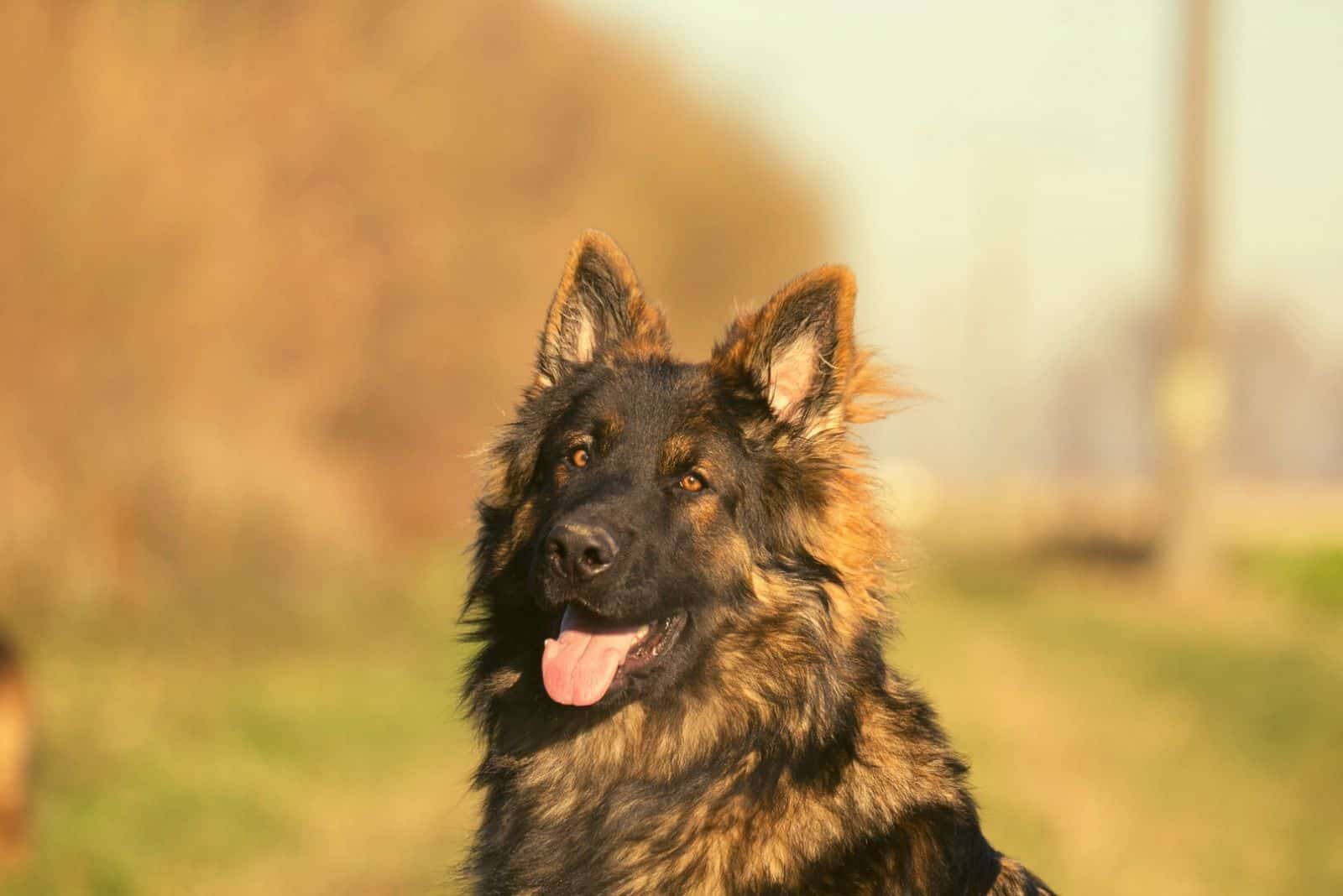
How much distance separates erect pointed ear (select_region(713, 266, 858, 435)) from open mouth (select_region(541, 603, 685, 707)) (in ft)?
2.86

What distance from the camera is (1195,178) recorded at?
2512cm

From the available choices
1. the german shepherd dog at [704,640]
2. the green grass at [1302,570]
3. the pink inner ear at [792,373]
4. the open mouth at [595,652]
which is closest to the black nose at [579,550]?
the german shepherd dog at [704,640]

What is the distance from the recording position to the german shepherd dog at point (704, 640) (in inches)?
196

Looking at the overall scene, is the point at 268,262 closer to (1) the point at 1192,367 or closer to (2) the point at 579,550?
(2) the point at 579,550

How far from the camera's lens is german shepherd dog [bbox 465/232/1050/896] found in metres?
4.97

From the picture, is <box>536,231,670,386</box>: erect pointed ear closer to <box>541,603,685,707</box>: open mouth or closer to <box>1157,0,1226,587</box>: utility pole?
<box>541,603,685,707</box>: open mouth

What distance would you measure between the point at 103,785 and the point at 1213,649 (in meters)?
13.9

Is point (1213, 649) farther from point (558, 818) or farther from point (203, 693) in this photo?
point (558, 818)

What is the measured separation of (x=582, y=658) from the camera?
5.24 metres

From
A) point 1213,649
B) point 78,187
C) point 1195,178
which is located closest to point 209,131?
point 78,187

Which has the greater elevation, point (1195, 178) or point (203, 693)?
point (1195, 178)

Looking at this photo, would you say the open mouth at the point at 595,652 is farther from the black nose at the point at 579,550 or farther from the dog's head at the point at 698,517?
the black nose at the point at 579,550

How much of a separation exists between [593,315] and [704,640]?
1.39 m

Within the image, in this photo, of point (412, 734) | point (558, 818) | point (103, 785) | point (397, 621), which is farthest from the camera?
point (397, 621)
